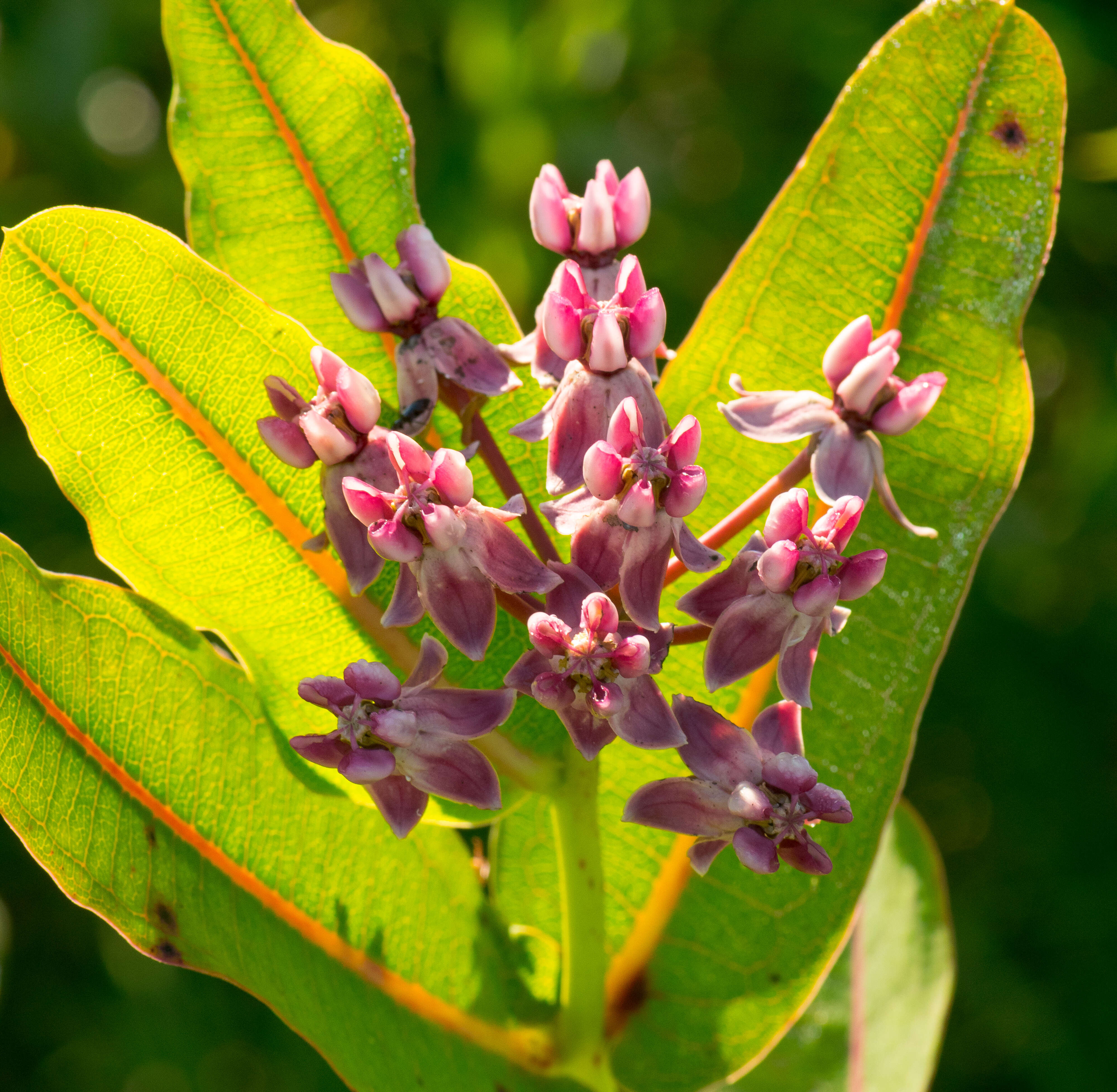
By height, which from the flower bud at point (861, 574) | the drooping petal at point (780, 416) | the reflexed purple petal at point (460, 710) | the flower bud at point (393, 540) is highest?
the drooping petal at point (780, 416)

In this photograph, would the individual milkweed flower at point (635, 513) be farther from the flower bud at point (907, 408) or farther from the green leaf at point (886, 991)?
the green leaf at point (886, 991)

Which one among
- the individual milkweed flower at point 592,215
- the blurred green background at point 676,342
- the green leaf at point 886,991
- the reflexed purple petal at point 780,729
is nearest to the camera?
the reflexed purple petal at point 780,729

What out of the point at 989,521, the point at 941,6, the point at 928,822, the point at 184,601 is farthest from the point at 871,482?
the point at 928,822

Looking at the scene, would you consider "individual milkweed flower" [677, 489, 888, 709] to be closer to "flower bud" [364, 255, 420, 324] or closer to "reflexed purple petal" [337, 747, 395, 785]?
"reflexed purple petal" [337, 747, 395, 785]

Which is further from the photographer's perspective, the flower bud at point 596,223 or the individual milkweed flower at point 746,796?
the flower bud at point 596,223

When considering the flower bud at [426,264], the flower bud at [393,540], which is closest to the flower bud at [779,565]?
the flower bud at [393,540]

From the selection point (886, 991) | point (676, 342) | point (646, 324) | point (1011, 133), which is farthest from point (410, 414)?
point (676, 342)

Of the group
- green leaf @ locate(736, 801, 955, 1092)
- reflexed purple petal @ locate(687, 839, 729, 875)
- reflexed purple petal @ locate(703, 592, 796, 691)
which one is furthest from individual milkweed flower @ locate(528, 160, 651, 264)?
green leaf @ locate(736, 801, 955, 1092)

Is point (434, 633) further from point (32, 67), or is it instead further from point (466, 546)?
point (32, 67)
